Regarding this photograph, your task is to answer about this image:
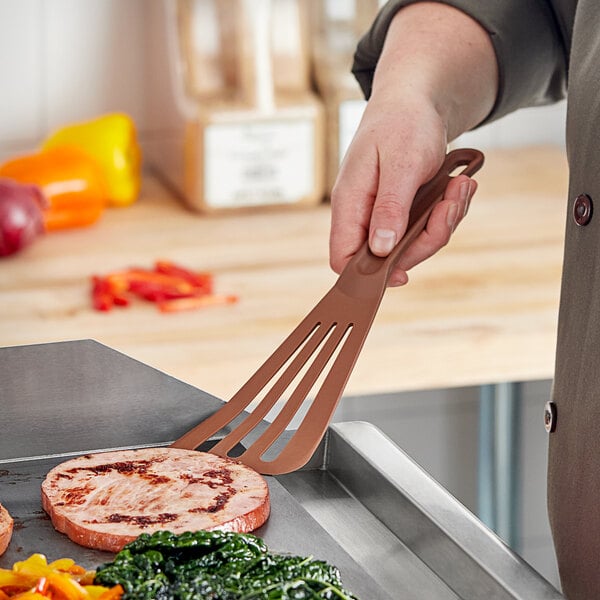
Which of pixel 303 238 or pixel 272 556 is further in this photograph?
pixel 303 238

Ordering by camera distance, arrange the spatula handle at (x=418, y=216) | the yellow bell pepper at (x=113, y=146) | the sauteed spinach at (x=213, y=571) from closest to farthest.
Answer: the sauteed spinach at (x=213, y=571) < the spatula handle at (x=418, y=216) < the yellow bell pepper at (x=113, y=146)

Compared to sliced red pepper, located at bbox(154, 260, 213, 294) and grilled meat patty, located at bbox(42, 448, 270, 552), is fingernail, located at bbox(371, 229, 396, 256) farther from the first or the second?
sliced red pepper, located at bbox(154, 260, 213, 294)

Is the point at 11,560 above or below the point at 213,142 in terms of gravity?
below

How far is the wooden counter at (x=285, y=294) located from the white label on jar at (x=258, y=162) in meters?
0.04

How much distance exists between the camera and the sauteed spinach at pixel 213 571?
0.66m

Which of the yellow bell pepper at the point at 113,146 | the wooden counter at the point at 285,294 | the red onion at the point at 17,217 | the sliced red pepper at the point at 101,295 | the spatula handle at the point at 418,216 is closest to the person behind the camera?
the spatula handle at the point at 418,216

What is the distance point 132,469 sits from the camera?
2.81ft

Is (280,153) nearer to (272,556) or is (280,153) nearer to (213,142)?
(213,142)

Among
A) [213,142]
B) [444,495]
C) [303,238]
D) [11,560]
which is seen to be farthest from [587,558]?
[213,142]

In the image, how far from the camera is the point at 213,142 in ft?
6.15

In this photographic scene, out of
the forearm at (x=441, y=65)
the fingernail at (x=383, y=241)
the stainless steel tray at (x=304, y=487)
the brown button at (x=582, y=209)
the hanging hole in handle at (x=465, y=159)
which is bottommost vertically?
the stainless steel tray at (x=304, y=487)

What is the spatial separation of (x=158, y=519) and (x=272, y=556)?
0.11 meters

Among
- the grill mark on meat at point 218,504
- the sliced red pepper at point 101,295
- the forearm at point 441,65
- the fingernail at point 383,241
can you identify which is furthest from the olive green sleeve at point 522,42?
the sliced red pepper at point 101,295

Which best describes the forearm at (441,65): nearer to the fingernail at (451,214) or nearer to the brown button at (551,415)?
the fingernail at (451,214)
